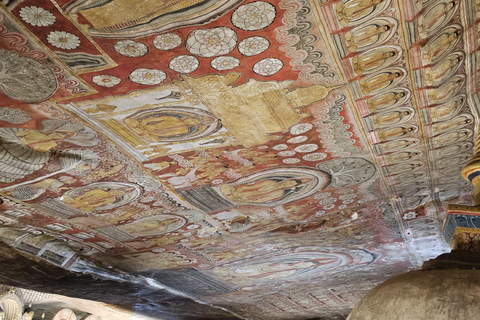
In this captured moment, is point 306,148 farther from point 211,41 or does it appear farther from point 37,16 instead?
point 37,16

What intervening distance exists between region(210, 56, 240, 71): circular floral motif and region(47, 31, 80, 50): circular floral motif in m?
1.39

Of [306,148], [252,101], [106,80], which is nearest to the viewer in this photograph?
[106,80]

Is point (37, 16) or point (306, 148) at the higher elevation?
point (306, 148)

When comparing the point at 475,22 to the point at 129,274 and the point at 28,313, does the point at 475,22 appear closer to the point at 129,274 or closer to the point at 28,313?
the point at 129,274

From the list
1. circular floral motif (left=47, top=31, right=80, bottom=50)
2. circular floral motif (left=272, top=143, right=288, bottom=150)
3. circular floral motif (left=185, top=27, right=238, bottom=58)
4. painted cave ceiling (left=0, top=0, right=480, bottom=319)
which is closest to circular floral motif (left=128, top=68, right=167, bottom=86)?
painted cave ceiling (left=0, top=0, right=480, bottom=319)

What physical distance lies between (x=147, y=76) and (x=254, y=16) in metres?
1.44

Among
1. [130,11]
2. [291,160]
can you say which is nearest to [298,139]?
[291,160]

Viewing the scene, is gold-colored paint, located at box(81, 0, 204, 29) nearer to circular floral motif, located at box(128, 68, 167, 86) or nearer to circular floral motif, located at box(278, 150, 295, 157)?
circular floral motif, located at box(128, 68, 167, 86)

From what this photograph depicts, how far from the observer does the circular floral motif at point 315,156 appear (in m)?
6.58

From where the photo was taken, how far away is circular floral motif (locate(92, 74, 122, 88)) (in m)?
4.58

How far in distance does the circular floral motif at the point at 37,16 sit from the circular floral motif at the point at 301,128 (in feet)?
10.7

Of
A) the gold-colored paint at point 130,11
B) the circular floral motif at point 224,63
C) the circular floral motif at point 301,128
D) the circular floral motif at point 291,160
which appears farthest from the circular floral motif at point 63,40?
the circular floral motif at point 291,160

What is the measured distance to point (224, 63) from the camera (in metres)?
4.46

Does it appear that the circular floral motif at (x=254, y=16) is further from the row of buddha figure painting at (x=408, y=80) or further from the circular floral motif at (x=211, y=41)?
the row of buddha figure painting at (x=408, y=80)
